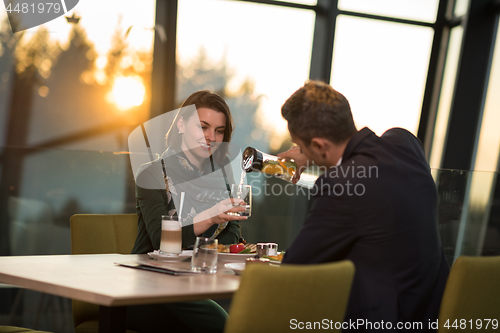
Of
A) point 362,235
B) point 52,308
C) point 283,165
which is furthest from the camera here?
point 52,308

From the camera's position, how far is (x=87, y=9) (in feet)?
10.4

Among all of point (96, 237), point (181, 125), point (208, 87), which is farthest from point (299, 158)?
point (208, 87)

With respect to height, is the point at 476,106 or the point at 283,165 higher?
the point at 476,106

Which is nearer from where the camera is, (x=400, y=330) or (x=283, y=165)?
(x=400, y=330)

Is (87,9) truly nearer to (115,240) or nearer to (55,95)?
(55,95)

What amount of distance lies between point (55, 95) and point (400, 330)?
2.70m

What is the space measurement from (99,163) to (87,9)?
1.06m

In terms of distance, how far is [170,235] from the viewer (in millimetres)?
1615

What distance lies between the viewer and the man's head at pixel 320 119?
1.29m

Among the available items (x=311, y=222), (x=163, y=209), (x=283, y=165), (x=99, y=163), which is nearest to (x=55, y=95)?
(x=99, y=163)

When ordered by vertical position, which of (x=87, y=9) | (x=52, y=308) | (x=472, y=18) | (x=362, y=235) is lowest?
(x=52, y=308)

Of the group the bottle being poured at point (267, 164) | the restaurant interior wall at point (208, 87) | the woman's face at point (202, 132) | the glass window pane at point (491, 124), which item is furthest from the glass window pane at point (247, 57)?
the bottle being poured at point (267, 164)

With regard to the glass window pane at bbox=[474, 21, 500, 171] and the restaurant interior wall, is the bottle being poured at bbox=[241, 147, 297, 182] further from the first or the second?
the glass window pane at bbox=[474, 21, 500, 171]

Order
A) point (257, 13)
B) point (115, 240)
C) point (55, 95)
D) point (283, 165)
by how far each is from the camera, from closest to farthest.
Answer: point (283, 165), point (115, 240), point (55, 95), point (257, 13)
